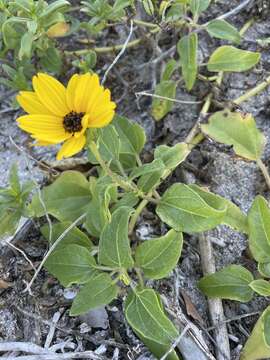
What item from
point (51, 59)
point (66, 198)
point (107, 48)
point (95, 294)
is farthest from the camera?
point (107, 48)

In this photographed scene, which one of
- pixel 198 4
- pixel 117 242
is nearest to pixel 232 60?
pixel 198 4

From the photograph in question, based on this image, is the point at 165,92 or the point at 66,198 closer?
the point at 66,198

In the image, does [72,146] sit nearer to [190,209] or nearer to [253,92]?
[190,209]

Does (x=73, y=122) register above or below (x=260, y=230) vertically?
above

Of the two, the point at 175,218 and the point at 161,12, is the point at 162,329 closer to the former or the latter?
the point at 175,218

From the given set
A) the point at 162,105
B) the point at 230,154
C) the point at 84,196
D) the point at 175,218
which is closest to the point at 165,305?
the point at 175,218

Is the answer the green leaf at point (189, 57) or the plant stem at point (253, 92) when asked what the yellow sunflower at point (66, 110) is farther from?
the plant stem at point (253, 92)

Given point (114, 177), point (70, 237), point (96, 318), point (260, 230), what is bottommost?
point (96, 318)

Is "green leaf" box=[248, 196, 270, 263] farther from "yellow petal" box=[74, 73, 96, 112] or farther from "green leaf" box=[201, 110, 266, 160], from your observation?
"yellow petal" box=[74, 73, 96, 112]
